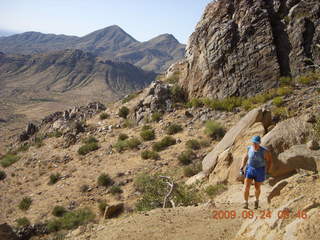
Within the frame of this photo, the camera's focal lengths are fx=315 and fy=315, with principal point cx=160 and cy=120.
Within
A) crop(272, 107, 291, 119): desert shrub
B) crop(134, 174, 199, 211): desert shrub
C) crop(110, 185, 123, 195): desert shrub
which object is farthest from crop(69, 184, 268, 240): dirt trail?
crop(272, 107, 291, 119): desert shrub

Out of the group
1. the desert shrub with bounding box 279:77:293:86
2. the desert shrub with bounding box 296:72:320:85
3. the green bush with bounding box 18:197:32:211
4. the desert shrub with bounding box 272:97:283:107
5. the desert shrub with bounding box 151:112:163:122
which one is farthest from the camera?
the desert shrub with bounding box 151:112:163:122

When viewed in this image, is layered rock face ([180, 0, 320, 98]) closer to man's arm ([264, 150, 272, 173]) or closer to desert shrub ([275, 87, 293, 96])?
desert shrub ([275, 87, 293, 96])

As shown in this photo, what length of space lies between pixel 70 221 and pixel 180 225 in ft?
27.0

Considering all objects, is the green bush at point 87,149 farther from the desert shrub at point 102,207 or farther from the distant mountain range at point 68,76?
the distant mountain range at point 68,76

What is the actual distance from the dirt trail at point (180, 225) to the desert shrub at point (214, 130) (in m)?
9.43

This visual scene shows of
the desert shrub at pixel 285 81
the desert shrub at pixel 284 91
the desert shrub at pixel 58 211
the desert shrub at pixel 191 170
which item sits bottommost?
the desert shrub at pixel 58 211

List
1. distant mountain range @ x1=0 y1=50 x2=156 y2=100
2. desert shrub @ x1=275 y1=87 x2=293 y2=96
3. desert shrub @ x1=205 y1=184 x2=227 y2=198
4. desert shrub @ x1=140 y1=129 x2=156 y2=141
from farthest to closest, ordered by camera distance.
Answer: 1. distant mountain range @ x1=0 y1=50 x2=156 y2=100
2. desert shrub @ x1=140 y1=129 x2=156 y2=141
3. desert shrub @ x1=275 y1=87 x2=293 y2=96
4. desert shrub @ x1=205 y1=184 x2=227 y2=198

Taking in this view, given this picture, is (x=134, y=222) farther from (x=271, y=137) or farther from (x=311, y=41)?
(x=311, y=41)

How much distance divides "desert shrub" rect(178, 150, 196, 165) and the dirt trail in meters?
7.87

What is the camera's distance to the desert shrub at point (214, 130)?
18.9m

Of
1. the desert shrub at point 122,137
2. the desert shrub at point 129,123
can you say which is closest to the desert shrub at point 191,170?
the desert shrub at point 122,137

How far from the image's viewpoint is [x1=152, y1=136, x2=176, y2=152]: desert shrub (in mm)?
19812

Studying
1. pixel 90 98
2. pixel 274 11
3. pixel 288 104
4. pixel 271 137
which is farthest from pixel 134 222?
pixel 90 98

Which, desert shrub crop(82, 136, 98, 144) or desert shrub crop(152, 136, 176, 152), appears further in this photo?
desert shrub crop(82, 136, 98, 144)
